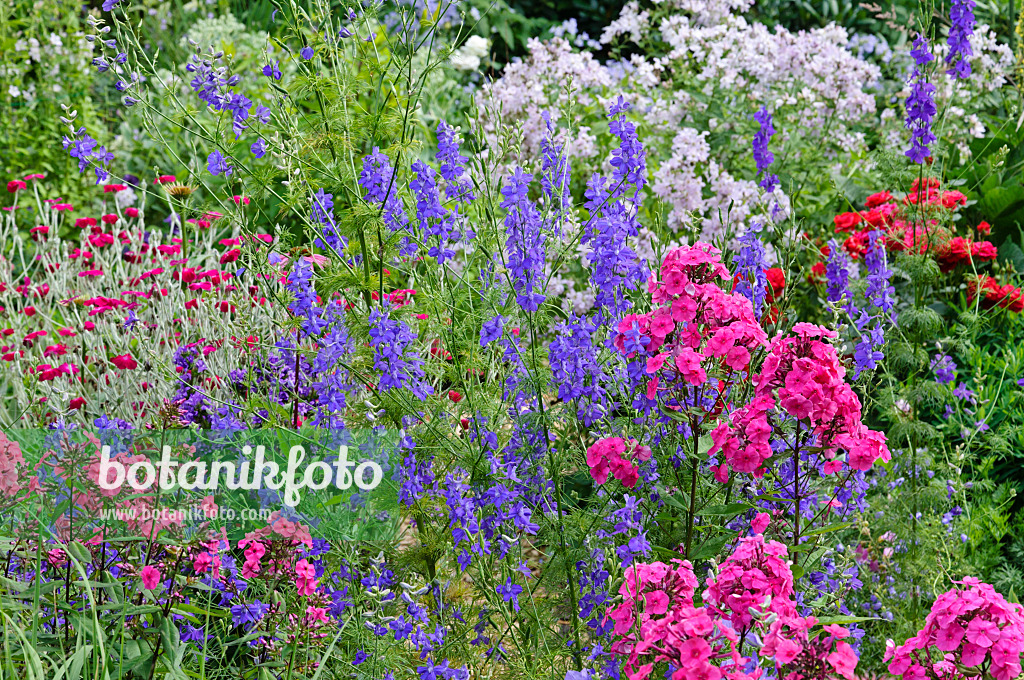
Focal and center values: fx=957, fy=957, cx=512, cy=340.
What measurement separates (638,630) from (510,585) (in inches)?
18.3

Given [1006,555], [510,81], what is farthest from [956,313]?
[510,81]

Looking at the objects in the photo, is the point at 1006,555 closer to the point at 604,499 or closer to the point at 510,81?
the point at 604,499

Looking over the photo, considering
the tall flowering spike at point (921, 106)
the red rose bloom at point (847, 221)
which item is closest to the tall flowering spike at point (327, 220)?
the tall flowering spike at point (921, 106)

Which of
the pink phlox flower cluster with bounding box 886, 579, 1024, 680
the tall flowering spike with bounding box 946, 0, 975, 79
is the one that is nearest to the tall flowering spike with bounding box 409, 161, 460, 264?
the pink phlox flower cluster with bounding box 886, 579, 1024, 680

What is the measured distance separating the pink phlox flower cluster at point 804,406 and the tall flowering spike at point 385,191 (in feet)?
3.07

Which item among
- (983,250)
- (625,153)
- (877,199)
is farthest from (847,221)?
(625,153)

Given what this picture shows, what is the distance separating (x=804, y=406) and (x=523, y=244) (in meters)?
0.68

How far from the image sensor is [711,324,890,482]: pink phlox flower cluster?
5.95ft

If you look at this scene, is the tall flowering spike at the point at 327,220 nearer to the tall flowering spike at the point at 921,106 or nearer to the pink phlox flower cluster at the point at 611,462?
the pink phlox flower cluster at the point at 611,462

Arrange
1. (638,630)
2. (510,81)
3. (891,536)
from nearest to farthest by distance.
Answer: (638,630) < (891,536) < (510,81)

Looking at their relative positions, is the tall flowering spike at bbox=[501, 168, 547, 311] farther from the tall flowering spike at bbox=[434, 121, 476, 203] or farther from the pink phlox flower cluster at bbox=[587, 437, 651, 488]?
the pink phlox flower cluster at bbox=[587, 437, 651, 488]

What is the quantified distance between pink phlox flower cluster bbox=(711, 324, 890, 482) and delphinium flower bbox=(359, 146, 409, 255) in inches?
36.8

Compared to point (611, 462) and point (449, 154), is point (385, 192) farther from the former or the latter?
point (611, 462)

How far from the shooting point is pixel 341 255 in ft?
8.59
